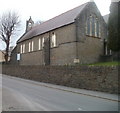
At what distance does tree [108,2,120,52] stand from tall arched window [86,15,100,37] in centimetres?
859

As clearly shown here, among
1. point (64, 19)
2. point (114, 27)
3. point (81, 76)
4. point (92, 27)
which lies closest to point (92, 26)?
point (92, 27)

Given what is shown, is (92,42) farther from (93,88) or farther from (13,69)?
(13,69)

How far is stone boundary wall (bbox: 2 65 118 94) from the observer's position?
50.6 ft

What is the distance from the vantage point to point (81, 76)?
61.2ft

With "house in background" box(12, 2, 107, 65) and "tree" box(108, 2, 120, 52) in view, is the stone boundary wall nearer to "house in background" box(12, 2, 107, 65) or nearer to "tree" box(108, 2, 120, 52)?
"house in background" box(12, 2, 107, 65)

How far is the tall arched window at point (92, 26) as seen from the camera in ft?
99.5

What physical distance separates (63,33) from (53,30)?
3.77m

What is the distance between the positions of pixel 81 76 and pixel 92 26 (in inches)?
594

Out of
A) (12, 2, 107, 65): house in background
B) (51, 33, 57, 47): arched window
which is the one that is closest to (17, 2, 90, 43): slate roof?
(12, 2, 107, 65): house in background

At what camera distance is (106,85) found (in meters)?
15.8

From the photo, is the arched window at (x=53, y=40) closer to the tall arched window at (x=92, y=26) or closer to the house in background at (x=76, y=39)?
the house in background at (x=76, y=39)

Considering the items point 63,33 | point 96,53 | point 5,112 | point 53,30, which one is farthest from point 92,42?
point 5,112

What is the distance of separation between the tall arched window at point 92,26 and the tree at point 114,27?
8.59m

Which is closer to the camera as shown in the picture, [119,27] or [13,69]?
[119,27]
